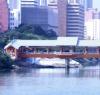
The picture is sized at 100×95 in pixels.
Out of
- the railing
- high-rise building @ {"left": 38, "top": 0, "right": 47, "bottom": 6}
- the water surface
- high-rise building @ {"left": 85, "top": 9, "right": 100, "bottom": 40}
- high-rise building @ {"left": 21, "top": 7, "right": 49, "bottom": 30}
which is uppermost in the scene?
high-rise building @ {"left": 38, "top": 0, "right": 47, "bottom": 6}

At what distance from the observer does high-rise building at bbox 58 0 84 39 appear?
124500mm

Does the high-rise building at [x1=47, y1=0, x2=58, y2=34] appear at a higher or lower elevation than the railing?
higher

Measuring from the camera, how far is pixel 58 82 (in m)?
45.8

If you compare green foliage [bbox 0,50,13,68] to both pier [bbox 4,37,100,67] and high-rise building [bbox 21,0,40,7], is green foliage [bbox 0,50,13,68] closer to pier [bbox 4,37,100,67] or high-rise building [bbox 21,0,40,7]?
pier [bbox 4,37,100,67]

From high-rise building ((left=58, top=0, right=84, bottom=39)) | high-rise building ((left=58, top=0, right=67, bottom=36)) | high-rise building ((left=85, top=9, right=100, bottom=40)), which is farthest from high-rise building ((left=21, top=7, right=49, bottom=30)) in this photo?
high-rise building ((left=85, top=9, right=100, bottom=40))

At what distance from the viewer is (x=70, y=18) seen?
126562 millimetres

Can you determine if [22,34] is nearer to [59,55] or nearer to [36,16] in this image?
[59,55]

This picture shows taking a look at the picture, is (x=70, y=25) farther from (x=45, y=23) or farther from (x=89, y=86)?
(x=89, y=86)

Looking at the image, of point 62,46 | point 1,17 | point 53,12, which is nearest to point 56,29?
point 53,12

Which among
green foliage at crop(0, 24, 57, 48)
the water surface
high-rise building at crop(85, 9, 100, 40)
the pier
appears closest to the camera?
the water surface

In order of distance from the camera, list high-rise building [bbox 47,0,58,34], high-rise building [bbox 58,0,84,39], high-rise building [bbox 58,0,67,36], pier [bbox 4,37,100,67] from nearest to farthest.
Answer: pier [bbox 4,37,100,67] → high-rise building [bbox 47,0,58,34] → high-rise building [bbox 58,0,67,36] → high-rise building [bbox 58,0,84,39]

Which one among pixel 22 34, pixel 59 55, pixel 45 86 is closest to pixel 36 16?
pixel 22 34

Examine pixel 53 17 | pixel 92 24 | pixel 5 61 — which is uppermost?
pixel 53 17

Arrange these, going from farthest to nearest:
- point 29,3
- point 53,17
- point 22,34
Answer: point 29,3
point 53,17
point 22,34
